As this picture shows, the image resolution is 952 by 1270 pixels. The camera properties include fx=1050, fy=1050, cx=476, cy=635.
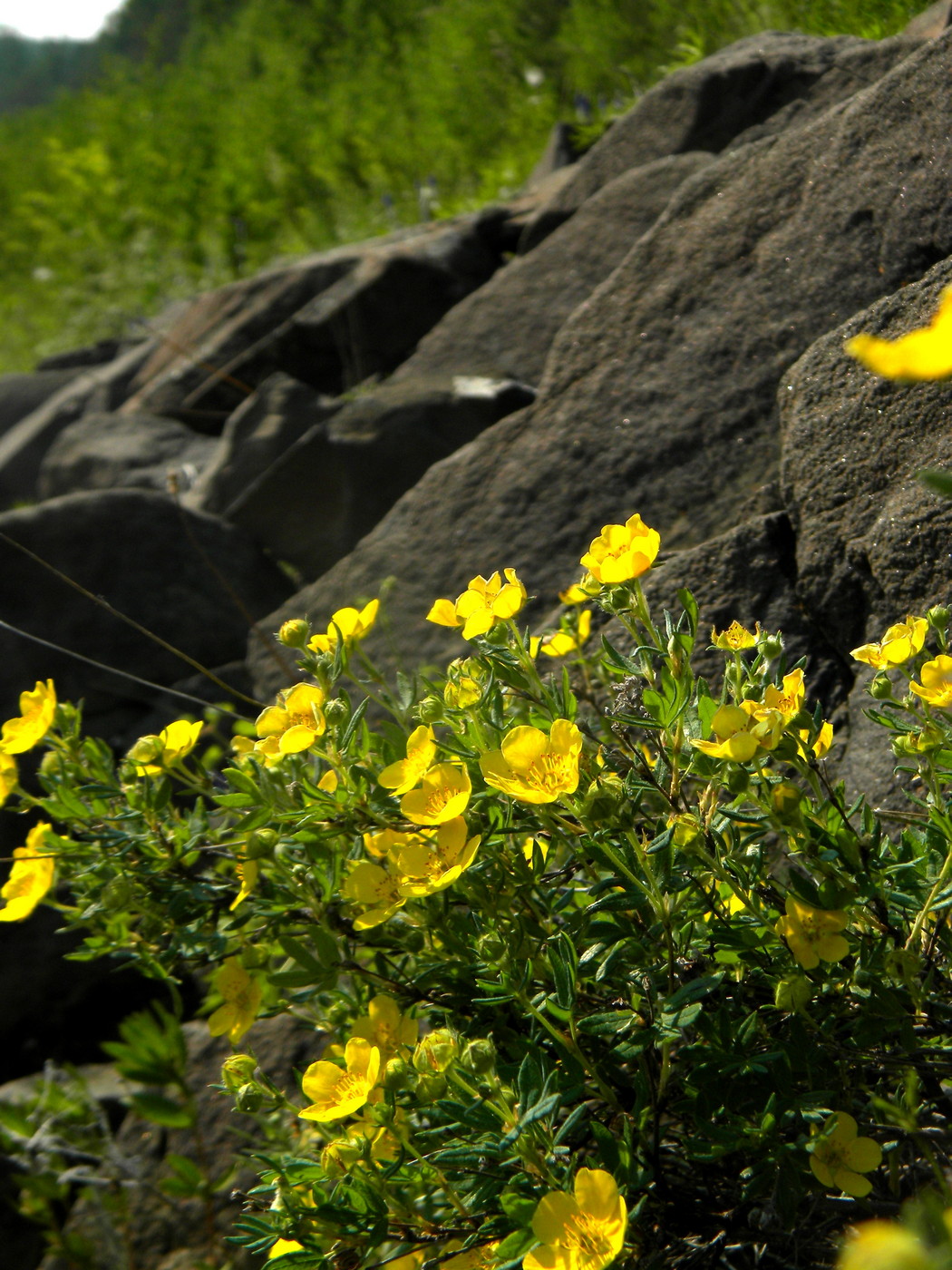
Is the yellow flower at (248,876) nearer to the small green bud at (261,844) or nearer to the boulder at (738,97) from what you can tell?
the small green bud at (261,844)

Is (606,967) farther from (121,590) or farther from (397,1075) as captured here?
(121,590)

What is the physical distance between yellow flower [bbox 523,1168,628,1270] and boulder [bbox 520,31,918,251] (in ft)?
8.77

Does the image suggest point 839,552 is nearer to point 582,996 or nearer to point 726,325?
point 726,325

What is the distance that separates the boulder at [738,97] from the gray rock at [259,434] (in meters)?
1.15

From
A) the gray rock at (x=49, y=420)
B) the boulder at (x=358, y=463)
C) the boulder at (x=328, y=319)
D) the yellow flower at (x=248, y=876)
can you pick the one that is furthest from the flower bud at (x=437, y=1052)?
the gray rock at (x=49, y=420)

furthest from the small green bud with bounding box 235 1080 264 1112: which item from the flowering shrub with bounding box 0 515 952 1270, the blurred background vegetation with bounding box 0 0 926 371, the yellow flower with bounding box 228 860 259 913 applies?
the blurred background vegetation with bounding box 0 0 926 371

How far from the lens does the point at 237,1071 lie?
4.20 ft

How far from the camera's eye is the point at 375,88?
7652mm

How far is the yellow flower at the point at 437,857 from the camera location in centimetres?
115

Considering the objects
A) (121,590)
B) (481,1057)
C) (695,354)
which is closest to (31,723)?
(481,1057)

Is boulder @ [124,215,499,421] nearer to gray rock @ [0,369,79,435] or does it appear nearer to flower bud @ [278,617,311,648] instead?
gray rock @ [0,369,79,435]

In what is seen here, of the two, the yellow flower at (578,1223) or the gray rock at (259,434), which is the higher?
the gray rock at (259,434)

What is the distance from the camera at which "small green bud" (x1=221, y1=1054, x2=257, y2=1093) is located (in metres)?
1.27

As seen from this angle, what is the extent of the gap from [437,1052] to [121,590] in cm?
252
